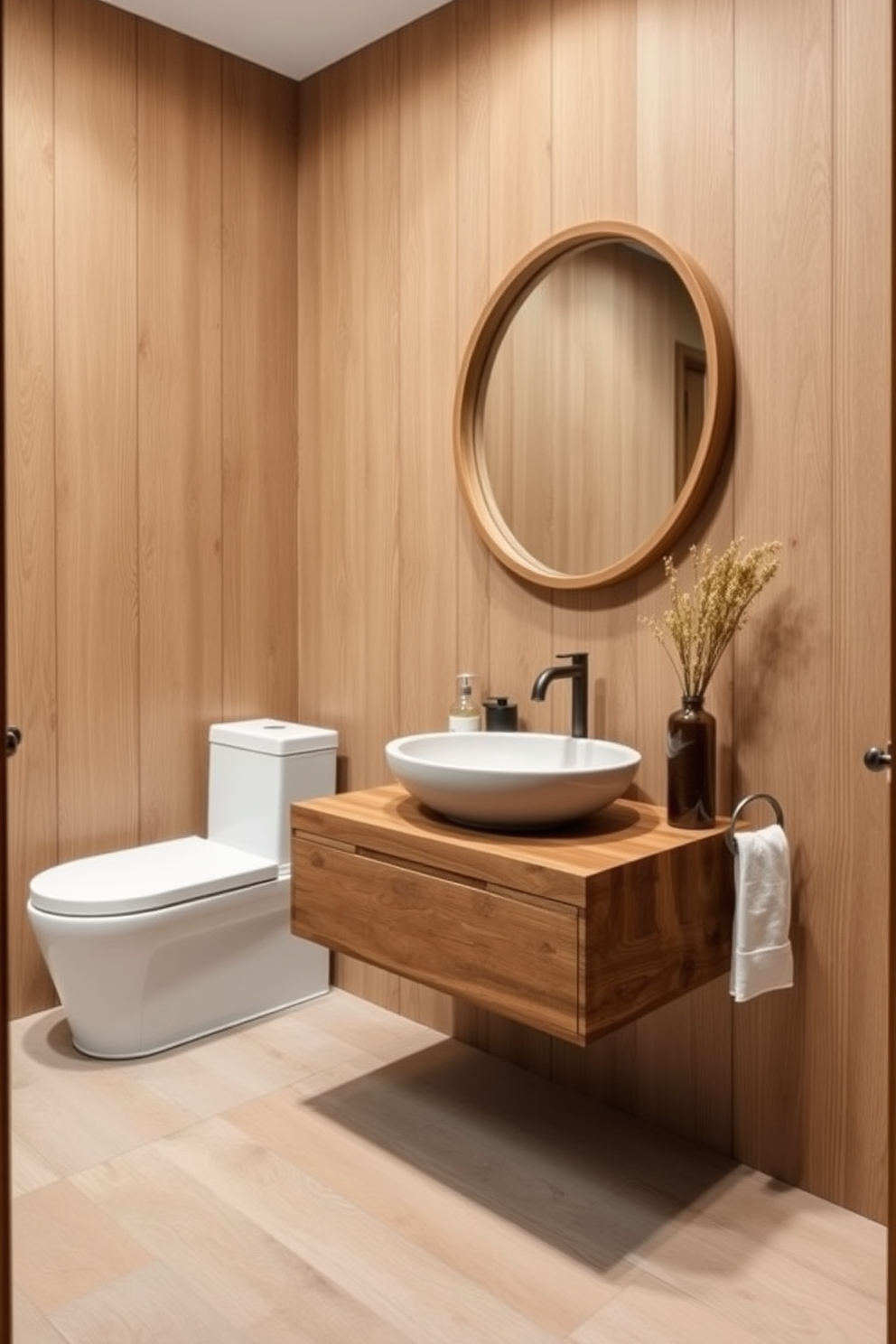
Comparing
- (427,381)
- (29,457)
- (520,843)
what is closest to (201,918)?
(520,843)

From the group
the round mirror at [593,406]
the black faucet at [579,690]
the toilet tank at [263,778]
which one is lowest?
the toilet tank at [263,778]

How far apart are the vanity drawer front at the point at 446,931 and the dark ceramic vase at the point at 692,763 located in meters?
0.38

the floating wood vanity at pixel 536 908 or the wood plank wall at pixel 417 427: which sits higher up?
the wood plank wall at pixel 417 427

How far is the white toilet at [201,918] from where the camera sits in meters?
2.45

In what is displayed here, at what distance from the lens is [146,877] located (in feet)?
8.50

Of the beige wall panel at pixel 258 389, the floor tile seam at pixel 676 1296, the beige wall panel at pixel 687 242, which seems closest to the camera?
the floor tile seam at pixel 676 1296

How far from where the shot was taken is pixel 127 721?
2.85m

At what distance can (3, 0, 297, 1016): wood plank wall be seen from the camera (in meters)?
2.63

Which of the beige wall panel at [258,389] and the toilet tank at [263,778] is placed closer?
the toilet tank at [263,778]

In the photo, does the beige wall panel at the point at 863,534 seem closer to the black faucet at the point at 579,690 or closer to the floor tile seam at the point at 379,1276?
the black faucet at the point at 579,690

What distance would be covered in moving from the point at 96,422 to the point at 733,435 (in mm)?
1575

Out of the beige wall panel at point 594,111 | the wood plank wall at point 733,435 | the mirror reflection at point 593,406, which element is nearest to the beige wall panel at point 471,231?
the wood plank wall at point 733,435

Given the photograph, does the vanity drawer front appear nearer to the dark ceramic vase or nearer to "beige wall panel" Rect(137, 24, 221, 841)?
the dark ceramic vase

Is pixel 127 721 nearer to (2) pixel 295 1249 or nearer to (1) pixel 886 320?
(2) pixel 295 1249
